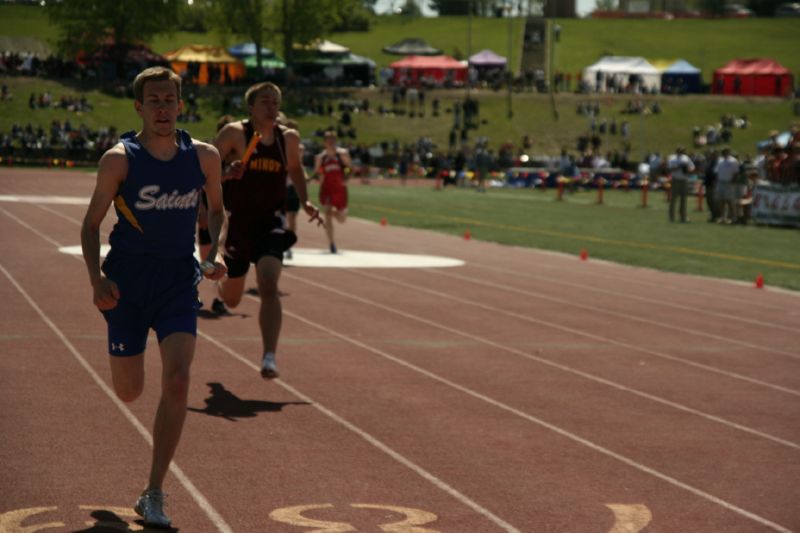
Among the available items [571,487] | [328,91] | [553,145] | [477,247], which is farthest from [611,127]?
[571,487]

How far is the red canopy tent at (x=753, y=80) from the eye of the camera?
300 ft

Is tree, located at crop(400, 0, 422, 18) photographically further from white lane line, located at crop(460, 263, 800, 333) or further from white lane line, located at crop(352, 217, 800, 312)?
white lane line, located at crop(460, 263, 800, 333)

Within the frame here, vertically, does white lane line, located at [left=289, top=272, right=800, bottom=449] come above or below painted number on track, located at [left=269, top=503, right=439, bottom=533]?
below

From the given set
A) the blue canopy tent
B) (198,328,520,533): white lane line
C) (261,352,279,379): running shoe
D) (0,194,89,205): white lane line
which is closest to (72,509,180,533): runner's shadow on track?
(198,328,520,533): white lane line

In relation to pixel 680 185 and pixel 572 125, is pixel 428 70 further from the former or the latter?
pixel 680 185

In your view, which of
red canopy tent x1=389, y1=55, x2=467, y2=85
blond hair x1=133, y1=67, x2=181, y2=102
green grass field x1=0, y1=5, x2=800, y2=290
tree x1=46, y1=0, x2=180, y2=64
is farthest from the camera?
tree x1=46, y1=0, x2=180, y2=64

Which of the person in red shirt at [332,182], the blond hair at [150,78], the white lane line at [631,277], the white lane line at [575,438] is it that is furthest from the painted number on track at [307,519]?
the person in red shirt at [332,182]

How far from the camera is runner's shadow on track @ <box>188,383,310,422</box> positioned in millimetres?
9227

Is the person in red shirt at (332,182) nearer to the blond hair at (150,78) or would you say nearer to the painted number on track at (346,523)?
the painted number on track at (346,523)

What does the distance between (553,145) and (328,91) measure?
1350 cm

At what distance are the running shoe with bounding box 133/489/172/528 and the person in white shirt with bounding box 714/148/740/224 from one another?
1157 inches

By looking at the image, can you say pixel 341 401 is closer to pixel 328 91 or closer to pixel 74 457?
pixel 74 457

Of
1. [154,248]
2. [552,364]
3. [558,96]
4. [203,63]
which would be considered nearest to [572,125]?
[558,96]

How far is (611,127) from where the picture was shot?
78.7m
